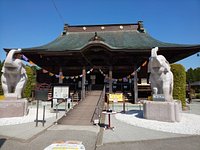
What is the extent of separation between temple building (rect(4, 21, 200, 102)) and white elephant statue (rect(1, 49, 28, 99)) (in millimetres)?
6215

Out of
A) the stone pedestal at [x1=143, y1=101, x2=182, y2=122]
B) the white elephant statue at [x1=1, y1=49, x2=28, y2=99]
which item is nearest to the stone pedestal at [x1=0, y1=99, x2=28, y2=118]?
the white elephant statue at [x1=1, y1=49, x2=28, y2=99]

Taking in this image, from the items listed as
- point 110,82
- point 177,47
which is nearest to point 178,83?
point 177,47

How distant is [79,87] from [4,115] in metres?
10.1

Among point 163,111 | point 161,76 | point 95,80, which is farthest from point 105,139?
point 95,80

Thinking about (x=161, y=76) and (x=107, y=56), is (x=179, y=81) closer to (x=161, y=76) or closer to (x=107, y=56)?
(x=161, y=76)

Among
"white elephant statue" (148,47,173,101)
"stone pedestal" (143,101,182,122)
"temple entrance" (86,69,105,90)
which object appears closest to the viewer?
"stone pedestal" (143,101,182,122)

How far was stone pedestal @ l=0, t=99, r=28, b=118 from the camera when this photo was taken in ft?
29.7

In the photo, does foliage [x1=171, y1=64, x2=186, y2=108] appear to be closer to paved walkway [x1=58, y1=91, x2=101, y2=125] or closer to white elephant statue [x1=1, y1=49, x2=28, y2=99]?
paved walkway [x1=58, y1=91, x2=101, y2=125]

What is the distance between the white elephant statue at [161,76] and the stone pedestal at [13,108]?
26.2 ft

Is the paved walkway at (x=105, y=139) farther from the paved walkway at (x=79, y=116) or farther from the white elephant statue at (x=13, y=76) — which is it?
the white elephant statue at (x=13, y=76)

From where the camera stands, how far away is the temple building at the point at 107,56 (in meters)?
15.8

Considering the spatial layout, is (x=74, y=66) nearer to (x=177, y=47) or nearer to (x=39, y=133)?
(x=177, y=47)

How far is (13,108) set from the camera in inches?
364

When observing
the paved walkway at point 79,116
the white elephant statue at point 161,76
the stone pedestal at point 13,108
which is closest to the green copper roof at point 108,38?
the white elephant statue at point 161,76
